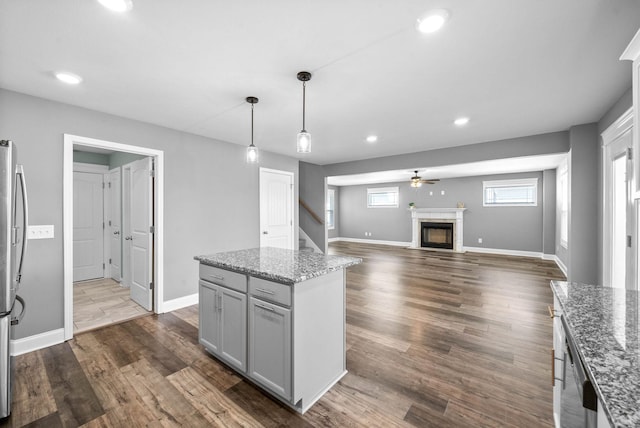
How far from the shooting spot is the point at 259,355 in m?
1.98

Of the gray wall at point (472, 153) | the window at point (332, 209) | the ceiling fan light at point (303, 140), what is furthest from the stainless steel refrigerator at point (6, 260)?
the window at point (332, 209)

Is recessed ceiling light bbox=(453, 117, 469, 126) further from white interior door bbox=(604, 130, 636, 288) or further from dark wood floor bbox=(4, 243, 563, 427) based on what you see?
dark wood floor bbox=(4, 243, 563, 427)

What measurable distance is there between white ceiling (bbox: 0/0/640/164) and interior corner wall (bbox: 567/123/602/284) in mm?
453

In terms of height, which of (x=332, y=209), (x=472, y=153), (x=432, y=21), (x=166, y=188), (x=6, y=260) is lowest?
(x=6, y=260)

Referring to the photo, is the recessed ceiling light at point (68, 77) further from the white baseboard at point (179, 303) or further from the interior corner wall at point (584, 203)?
the interior corner wall at point (584, 203)

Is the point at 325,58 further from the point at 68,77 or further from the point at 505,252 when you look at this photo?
the point at 505,252

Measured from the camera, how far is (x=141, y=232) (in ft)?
12.2

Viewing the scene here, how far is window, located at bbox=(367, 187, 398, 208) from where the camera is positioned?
33.0 feet

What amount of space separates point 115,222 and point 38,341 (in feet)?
9.23

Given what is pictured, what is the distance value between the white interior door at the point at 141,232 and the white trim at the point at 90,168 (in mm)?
1740

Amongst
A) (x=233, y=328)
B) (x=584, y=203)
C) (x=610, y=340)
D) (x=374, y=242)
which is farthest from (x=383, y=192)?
(x=610, y=340)

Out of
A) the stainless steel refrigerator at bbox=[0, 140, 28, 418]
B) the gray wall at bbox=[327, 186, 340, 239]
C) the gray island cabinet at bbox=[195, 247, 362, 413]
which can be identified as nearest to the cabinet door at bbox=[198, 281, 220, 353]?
the gray island cabinet at bbox=[195, 247, 362, 413]

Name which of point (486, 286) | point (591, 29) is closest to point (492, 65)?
point (591, 29)

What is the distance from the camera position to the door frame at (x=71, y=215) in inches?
110
